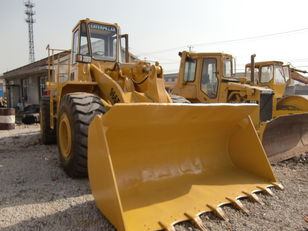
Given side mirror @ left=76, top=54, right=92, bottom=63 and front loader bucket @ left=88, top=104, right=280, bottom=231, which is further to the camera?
side mirror @ left=76, top=54, right=92, bottom=63

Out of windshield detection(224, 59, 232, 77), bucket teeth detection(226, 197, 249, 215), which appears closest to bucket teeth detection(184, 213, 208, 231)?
bucket teeth detection(226, 197, 249, 215)

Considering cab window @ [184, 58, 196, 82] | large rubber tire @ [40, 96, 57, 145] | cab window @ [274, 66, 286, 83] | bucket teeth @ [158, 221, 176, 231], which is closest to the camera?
bucket teeth @ [158, 221, 176, 231]

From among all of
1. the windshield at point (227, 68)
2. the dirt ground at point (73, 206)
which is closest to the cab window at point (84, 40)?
the dirt ground at point (73, 206)

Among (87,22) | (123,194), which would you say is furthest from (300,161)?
(87,22)

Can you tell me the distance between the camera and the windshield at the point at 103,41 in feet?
17.4

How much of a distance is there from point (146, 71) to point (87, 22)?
1766mm

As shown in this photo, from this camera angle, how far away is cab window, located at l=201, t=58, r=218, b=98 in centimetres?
803

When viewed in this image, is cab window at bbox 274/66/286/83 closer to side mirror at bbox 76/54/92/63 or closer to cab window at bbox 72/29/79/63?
cab window at bbox 72/29/79/63

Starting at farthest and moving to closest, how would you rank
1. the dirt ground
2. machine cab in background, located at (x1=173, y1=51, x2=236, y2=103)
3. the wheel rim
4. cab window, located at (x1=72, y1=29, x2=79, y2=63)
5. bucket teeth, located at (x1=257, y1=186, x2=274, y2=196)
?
machine cab in background, located at (x1=173, y1=51, x2=236, y2=103) < cab window, located at (x1=72, y1=29, x2=79, y2=63) < the wheel rim < bucket teeth, located at (x1=257, y1=186, x2=274, y2=196) < the dirt ground

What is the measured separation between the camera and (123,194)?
2.92 m

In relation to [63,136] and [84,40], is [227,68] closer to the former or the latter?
[84,40]

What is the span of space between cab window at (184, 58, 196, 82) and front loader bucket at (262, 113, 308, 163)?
370 centimetres

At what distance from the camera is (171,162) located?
349cm

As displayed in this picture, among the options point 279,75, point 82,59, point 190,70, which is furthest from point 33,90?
point 82,59
